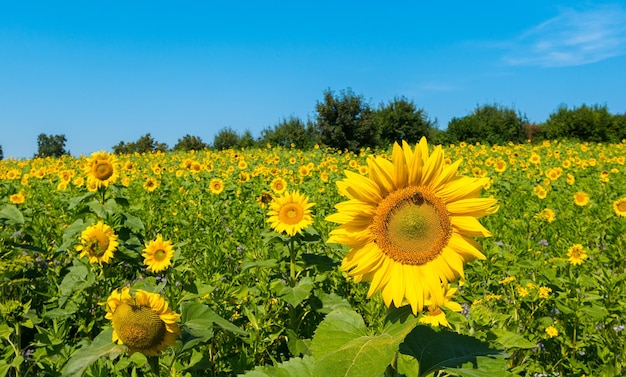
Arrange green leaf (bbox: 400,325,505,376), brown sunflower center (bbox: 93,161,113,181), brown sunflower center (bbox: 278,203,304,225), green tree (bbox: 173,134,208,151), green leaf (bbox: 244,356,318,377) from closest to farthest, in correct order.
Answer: green leaf (bbox: 400,325,505,376) → green leaf (bbox: 244,356,318,377) → brown sunflower center (bbox: 278,203,304,225) → brown sunflower center (bbox: 93,161,113,181) → green tree (bbox: 173,134,208,151)

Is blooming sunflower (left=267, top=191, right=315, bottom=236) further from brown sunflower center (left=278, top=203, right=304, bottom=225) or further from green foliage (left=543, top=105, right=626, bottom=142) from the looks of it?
green foliage (left=543, top=105, right=626, bottom=142)

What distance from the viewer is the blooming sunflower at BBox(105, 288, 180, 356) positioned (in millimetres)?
1740

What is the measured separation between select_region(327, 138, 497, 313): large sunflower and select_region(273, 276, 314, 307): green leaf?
1571mm

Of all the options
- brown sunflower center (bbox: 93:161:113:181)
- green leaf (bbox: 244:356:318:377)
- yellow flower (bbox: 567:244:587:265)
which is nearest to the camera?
green leaf (bbox: 244:356:318:377)

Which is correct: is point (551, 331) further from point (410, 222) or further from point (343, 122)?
point (343, 122)

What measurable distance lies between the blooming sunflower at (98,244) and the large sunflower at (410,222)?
8.09 feet

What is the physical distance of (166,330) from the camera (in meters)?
1.79

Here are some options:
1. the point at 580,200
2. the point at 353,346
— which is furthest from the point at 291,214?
the point at 580,200

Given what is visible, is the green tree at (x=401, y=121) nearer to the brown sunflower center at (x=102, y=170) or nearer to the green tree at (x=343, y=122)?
the green tree at (x=343, y=122)

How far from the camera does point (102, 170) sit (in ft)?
14.3

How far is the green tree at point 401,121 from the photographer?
30.7 m

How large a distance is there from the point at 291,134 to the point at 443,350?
31186 millimetres

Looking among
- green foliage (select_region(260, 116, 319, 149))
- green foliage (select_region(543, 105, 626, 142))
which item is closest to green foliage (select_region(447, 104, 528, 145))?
green foliage (select_region(543, 105, 626, 142))

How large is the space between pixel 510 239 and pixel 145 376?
444 cm
